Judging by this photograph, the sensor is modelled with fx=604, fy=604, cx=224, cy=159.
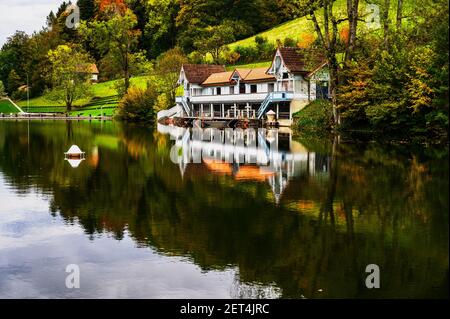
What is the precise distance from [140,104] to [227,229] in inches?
2935

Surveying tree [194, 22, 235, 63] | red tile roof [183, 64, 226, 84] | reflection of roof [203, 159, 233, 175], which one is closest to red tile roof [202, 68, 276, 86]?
red tile roof [183, 64, 226, 84]

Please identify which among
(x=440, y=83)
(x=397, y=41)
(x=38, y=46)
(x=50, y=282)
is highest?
(x=38, y=46)

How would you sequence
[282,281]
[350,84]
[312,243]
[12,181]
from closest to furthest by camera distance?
[282,281], [312,243], [12,181], [350,84]

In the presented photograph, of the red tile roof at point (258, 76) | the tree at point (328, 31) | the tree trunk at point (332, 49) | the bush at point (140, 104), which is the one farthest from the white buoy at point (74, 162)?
the bush at point (140, 104)

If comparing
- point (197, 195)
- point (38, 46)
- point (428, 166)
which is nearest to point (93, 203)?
point (197, 195)

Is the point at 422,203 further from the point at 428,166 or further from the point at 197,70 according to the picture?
the point at 197,70

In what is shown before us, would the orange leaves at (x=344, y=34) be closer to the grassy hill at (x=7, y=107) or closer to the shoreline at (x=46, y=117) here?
the shoreline at (x=46, y=117)

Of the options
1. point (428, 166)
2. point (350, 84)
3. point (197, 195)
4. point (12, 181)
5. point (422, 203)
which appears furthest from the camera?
point (350, 84)

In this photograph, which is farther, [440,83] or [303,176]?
[440,83]

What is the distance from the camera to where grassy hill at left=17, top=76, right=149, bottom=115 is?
352 feet

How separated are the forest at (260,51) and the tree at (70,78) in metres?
0.23

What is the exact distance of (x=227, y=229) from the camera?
601 inches

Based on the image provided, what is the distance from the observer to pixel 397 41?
44.7 m

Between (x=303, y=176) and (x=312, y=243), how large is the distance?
36.6ft
